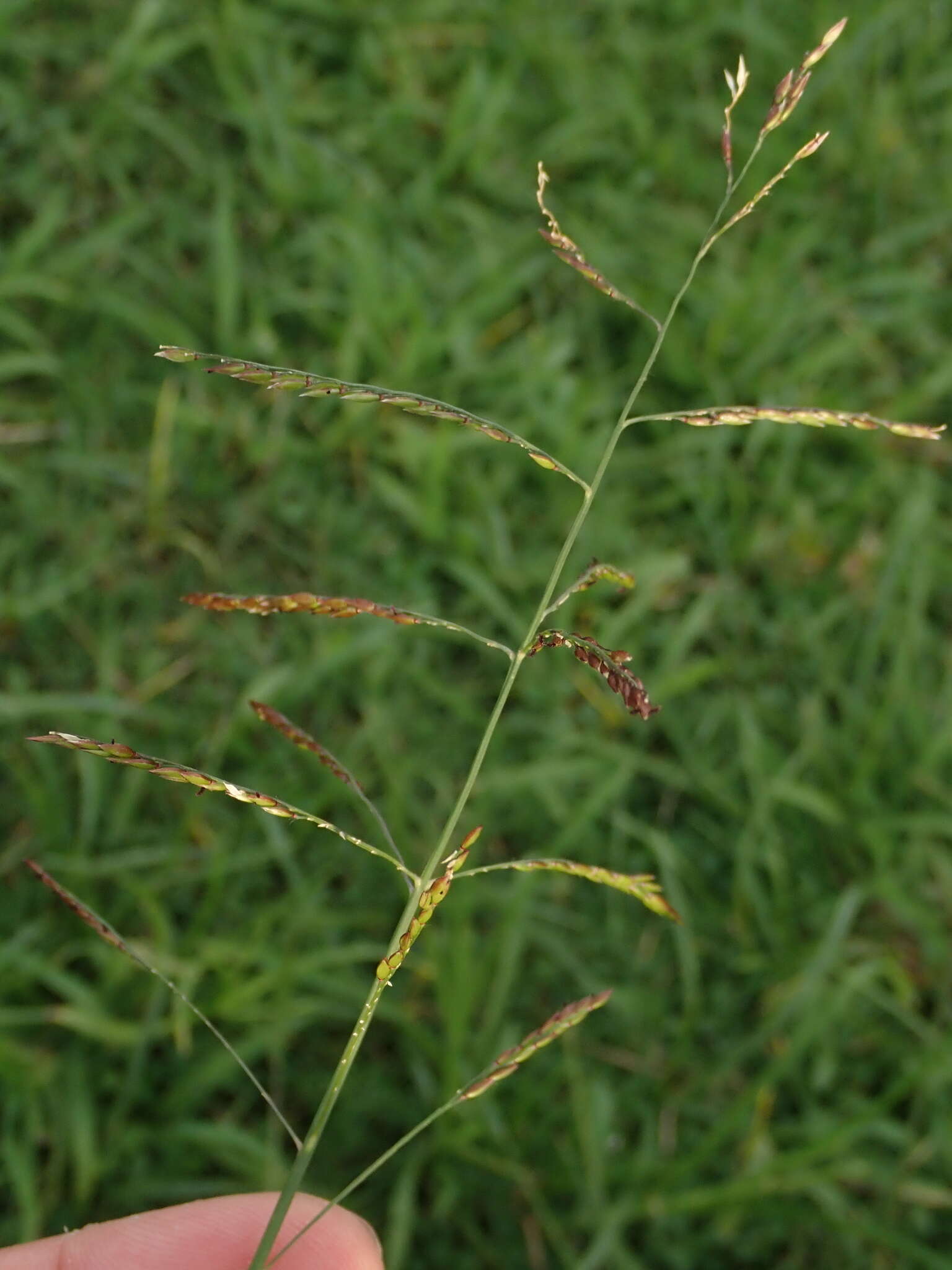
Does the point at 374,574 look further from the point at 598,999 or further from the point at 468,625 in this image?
the point at 598,999

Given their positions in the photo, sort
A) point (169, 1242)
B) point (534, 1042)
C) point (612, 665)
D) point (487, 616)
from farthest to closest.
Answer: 1. point (487, 616)
2. point (169, 1242)
3. point (534, 1042)
4. point (612, 665)

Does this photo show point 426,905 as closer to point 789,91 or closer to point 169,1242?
point 789,91

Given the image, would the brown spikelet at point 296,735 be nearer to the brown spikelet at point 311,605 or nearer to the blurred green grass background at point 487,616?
the brown spikelet at point 311,605

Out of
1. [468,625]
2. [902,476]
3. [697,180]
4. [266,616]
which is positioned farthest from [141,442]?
[902,476]

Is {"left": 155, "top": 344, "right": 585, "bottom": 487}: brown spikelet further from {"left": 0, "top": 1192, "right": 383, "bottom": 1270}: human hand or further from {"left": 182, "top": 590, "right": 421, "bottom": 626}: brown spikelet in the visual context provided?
{"left": 0, "top": 1192, "right": 383, "bottom": 1270}: human hand

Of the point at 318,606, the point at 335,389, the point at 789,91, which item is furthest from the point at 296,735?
the point at 789,91

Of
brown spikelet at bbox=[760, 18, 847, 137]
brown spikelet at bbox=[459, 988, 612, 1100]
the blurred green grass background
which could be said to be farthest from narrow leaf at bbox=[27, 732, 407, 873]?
the blurred green grass background
